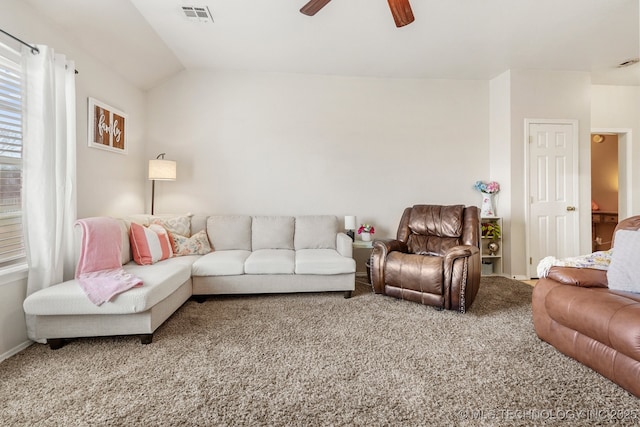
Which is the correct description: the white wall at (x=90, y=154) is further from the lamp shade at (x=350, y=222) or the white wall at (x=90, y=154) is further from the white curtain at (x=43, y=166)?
the lamp shade at (x=350, y=222)

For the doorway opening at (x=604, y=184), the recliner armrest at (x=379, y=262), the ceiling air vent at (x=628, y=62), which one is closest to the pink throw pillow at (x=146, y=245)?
the recliner armrest at (x=379, y=262)

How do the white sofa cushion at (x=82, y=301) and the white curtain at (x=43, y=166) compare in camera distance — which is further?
the white curtain at (x=43, y=166)

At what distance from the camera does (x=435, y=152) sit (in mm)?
3988

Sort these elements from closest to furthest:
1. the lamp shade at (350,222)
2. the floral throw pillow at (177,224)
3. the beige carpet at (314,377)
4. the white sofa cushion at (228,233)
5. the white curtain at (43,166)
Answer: the beige carpet at (314,377) → the white curtain at (43,166) → the floral throw pillow at (177,224) → the white sofa cushion at (228,233) → the lamp shade at (350,222)

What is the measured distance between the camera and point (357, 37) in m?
2.98

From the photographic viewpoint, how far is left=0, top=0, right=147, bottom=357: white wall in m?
1.92

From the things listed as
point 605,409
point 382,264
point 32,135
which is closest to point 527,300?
point 382,264

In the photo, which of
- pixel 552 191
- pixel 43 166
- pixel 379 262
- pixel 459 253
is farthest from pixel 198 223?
pixel 552 191

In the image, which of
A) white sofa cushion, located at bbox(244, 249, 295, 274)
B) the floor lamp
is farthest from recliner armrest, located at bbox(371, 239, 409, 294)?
the floor lamp

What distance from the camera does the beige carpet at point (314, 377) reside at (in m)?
1.34

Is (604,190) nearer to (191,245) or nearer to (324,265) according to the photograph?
(324,265)

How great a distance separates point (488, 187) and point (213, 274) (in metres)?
3.59

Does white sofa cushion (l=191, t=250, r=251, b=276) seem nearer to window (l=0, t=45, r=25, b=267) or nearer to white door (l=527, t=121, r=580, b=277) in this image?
window (l=0, t=45, r=25, b=267)

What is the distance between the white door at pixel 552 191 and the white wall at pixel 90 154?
5011 mm
